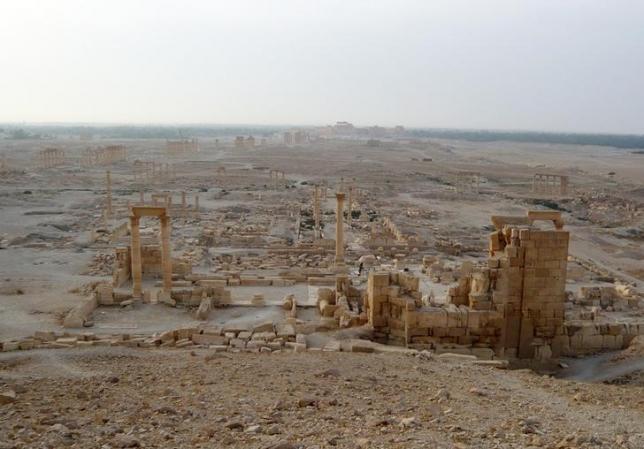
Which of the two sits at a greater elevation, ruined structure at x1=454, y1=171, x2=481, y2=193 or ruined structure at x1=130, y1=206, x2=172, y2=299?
ruined structure at x1=130, y1=206, x2=172, y2=299

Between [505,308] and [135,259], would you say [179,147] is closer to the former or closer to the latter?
[135,259]

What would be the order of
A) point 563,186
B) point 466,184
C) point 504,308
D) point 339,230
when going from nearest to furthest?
point 504,308, point 339,230, point 563,186, point 466,184

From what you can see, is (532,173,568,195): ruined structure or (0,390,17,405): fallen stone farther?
(532,173,568,195): ruined structure

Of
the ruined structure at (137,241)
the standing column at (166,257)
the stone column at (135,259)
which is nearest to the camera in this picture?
the ruined structure at (137,241)

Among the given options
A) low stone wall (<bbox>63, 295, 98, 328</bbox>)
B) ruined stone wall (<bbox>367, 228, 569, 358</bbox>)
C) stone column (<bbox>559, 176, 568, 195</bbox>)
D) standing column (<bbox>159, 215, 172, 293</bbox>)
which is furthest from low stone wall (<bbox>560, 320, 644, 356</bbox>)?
stone column (<bbox>559, 176, 568, 195</bbox>)

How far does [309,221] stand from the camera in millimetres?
35688

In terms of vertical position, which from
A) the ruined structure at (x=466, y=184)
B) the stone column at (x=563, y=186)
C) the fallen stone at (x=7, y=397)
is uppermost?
the fallen stone at (x=7, y=397)

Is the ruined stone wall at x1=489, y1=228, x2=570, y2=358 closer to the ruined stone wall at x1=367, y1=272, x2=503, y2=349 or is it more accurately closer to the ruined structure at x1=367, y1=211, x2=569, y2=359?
the ruined structure at x1=367, y1=211, x2=569, y2=359

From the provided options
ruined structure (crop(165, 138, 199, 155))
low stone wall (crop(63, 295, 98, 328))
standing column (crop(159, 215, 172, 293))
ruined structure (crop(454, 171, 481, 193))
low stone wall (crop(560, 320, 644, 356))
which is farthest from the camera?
ruined structure (crop(165, 138, 199, 155))

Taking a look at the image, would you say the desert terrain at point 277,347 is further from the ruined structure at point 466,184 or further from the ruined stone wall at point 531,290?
the ruined structure at point 466,184

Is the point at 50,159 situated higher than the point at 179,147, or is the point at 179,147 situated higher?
the point at 179,147

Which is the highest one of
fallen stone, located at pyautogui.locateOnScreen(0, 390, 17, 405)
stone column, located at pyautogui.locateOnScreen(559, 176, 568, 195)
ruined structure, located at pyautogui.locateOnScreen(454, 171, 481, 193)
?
fallen stone, located at pyautogui.locateOnScreen(0, 390, 17, 405)

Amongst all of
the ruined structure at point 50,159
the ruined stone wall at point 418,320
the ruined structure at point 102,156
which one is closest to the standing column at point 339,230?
the ruined stone wall at point 418,320

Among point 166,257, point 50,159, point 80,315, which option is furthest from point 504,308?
point 50,159
